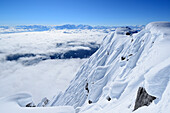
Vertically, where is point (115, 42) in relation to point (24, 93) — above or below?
above

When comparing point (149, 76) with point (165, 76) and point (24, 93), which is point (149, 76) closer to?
point (165, 76)

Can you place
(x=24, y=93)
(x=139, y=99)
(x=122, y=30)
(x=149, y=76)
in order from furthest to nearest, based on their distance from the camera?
(x=122, y=30), (x=24, y=93), (x=139, y=99), (x=149, y=76)

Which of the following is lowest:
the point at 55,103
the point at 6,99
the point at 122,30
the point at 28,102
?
the point at 55,103

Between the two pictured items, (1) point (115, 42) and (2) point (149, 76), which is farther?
(1) point (115, 42)

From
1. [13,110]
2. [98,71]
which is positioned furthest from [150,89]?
[98,71]

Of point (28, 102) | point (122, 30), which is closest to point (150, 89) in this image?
point (28, 102)

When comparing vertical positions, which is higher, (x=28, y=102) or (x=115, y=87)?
(x=115, y=87)

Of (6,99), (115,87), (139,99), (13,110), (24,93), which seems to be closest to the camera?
(139,99)

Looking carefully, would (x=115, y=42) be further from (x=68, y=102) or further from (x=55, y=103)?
(x=55, y=103)

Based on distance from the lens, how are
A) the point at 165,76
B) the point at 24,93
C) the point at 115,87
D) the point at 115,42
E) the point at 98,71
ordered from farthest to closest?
the point at 115,42
the point at 98,71
the point at 24,93
the point at 115,87
the point at 165,76
